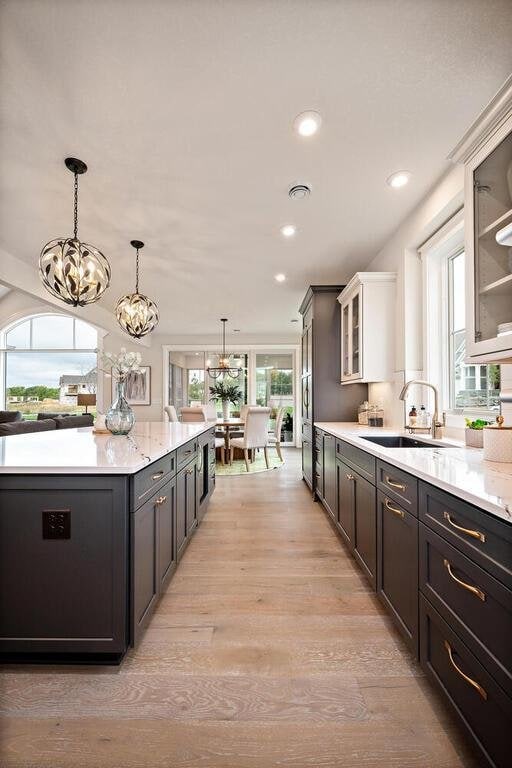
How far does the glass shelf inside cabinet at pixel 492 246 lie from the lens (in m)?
1.43

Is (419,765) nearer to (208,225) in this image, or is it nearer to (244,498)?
(244,498)

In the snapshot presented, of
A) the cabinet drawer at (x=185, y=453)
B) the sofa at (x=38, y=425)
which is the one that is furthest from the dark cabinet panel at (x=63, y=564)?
the sofa at (x=38, y=425)

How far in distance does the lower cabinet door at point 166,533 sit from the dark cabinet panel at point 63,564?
0.38 m

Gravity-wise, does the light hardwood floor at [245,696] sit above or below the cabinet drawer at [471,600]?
below

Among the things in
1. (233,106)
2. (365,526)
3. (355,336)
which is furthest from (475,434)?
(233,106)

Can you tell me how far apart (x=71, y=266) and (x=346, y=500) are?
2525 millimetres

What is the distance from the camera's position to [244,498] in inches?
157

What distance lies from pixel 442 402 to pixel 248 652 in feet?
7.23

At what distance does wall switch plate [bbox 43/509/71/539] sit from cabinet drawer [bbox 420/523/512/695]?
1441 mm

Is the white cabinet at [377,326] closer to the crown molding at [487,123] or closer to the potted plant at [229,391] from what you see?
the crown molding at [487,123]

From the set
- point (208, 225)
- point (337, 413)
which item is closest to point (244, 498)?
point (337, 413)

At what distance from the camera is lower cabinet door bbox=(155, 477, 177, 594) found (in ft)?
6.02

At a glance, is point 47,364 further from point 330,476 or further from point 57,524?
point 57,524

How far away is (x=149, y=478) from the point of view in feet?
5.46
